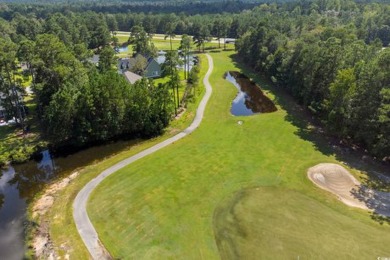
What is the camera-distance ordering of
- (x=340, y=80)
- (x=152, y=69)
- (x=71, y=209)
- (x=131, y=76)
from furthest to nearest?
(x=152, y=69) → (x=131, y=76) → (x=340, y=80) → (x=71, y=209)

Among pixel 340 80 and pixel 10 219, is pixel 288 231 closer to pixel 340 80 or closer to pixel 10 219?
pixel 340 80

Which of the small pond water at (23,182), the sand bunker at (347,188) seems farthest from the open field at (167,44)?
the sand bunker at (347,188)

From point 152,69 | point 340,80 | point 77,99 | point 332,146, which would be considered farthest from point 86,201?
point 152,69

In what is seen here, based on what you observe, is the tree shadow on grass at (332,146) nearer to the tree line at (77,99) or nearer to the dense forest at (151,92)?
the dense forest at (151,92)

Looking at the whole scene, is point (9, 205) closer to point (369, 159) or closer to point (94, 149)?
point (94, 149)

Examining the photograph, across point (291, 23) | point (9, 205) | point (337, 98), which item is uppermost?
point (291, 23)

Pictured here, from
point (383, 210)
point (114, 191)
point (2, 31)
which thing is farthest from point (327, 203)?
point (2, 31)

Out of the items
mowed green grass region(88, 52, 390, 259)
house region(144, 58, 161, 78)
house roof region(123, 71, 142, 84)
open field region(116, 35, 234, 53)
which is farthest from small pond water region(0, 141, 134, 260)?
open field region(116, 35, 234, 53)
